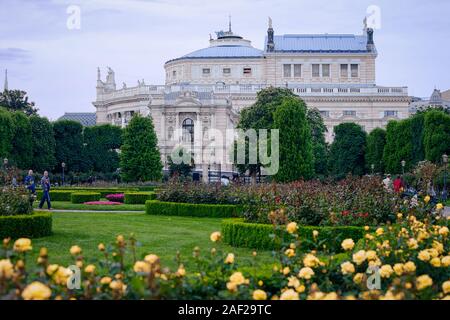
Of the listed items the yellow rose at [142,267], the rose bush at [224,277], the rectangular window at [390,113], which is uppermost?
the rectangular window at [390,113]

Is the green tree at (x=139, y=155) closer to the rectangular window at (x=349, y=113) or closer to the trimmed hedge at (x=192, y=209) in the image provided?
the trimmed hedge at (x=192, y=209)

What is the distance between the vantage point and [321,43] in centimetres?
9119

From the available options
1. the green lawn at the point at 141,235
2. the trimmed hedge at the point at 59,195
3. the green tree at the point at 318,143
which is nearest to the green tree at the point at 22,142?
the trimmed hedge at the point at 59,195

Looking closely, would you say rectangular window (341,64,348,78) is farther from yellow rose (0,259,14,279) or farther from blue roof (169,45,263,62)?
yellow rose (0,259,14,279)

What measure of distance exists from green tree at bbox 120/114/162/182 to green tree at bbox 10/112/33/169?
30.7ft

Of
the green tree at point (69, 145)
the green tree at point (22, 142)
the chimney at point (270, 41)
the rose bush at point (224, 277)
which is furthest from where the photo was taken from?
the chimney at point (270, 41)

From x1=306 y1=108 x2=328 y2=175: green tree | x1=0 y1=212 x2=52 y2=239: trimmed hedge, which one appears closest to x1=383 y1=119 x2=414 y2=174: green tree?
x1=306 y1=108 x2=328 y2=175: green tree

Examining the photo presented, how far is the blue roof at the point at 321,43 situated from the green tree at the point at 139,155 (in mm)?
42047

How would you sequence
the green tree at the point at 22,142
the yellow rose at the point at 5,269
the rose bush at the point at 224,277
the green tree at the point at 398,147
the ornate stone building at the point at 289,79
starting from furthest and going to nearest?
the ornate stone building at the point at 289,79 → the green tree at the point at 22,142 → the green tree at the point at 398,147 → the rose bush at the point at 224,277 → the yellow rose at the point at 5,269

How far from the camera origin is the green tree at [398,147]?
54.9 meters

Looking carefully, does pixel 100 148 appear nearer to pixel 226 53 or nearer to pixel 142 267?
pixel 226 53

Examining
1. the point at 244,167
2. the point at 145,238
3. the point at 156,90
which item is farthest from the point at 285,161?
the point at 156,90
